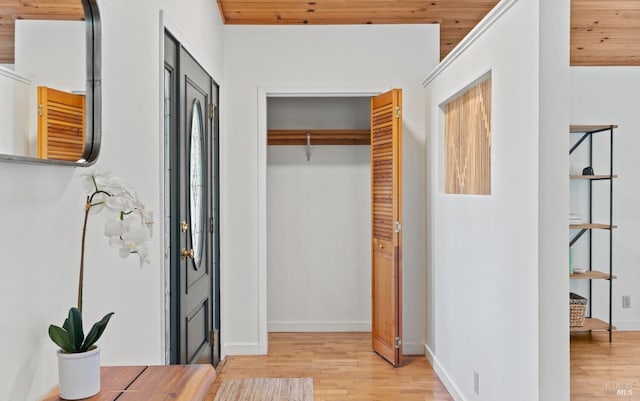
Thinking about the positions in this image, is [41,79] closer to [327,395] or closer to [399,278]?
[327,395]

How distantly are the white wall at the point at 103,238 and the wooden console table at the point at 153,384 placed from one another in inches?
6.2

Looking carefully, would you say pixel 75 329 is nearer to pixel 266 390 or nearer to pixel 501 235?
pixel 501 235

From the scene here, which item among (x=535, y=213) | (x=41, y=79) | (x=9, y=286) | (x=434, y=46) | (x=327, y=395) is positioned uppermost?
(x=434, y=46)

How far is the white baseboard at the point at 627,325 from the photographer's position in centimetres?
506

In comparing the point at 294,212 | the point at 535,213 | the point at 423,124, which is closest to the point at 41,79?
the point at 535,213

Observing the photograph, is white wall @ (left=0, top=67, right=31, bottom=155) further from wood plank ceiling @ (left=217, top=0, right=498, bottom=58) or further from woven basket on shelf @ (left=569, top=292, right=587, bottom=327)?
woven basket on shelf @ (left=569, top=292, right=587, bottom=327)

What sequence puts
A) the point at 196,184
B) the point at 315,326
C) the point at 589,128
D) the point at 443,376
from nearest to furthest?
the point at 196,184
the point at 443,376
the point at 589,128
the point at 315,326

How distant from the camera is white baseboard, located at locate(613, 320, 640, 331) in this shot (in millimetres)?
5062

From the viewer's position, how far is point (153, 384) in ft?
4.79

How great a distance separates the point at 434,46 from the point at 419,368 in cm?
257

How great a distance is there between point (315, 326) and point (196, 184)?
2231mm

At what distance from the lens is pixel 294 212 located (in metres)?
5.20

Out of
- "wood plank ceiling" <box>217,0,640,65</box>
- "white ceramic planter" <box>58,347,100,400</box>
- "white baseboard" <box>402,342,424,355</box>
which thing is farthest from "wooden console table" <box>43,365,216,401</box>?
"wood plank ceiling" <box>217,0,640,65</box>

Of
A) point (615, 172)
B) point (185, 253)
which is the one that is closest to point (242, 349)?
point (185, 253)
